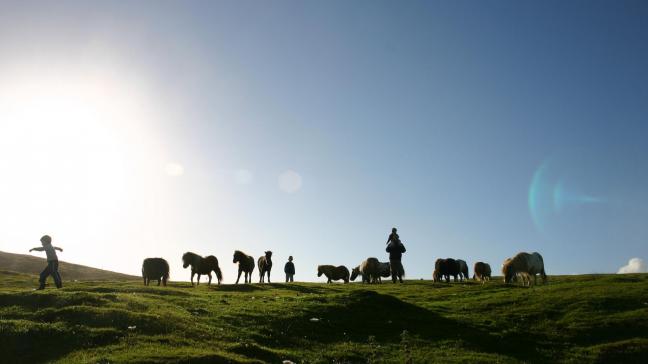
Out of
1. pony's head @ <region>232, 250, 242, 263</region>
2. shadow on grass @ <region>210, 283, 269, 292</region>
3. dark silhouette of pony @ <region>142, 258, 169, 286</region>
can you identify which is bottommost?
shadow on grass @ <region>210, 283, 269, 292</region>

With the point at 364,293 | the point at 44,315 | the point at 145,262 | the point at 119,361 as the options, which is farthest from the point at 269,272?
the point at 119,361

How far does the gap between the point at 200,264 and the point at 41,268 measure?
4915 cm

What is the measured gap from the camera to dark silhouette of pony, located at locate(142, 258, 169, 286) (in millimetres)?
41906

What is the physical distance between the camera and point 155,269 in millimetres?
42062

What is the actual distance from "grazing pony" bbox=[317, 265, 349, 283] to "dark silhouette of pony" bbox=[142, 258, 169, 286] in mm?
25849

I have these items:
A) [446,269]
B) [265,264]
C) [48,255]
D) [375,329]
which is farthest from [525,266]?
[48,255]

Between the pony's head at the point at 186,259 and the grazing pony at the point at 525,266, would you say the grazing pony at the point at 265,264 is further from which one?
the grazing pony at the point at 525,266

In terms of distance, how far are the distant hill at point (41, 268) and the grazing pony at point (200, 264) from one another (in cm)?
3169

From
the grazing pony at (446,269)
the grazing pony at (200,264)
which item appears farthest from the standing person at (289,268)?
the grazing pony at (446,269)

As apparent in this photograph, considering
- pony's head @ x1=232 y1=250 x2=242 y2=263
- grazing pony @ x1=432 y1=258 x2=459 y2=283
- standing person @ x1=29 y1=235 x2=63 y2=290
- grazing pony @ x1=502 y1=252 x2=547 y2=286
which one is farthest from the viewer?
grazing pony @ x1=432 y1=258 x2=459 y2=283

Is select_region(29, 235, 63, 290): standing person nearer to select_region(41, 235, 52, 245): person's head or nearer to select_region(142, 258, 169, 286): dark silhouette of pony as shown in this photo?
select_region(41, 235, 52, 245): person's head

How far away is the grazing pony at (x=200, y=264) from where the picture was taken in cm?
4681

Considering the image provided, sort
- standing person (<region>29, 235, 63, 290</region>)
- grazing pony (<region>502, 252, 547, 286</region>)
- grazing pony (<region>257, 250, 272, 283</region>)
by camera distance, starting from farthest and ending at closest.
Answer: grazing pony (<region>257, 250, 272, 283</region>)
grazing pony (<region>502, 252, 547, 286</region>)
standing person (<region>29, 235, 63, 290</region>)

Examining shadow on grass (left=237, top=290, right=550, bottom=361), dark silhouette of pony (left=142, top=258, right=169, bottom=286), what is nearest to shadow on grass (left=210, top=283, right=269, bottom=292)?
dark silhouette of pony (left=142, top=258, right=169, bottom=286)
